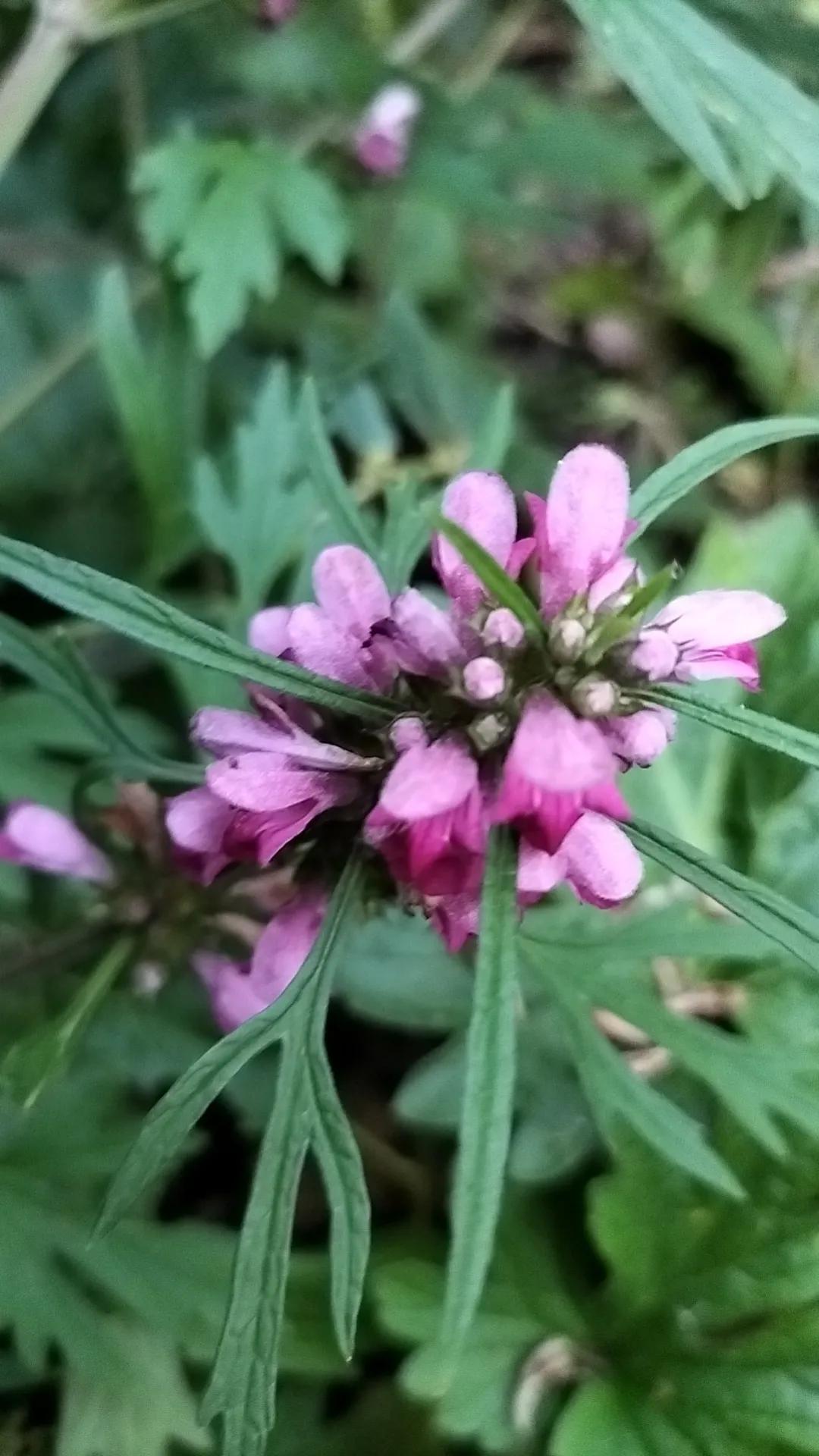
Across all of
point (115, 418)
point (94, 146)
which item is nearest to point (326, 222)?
point (115, 418)

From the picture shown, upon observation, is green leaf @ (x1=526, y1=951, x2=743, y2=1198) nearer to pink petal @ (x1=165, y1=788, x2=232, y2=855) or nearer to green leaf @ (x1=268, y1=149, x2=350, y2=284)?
pink petal @ (x1=165, y1=788, x2=232, y2=855)

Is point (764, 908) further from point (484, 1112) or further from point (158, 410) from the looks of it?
point (158, 410)

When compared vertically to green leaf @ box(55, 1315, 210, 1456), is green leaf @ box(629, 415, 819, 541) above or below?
above

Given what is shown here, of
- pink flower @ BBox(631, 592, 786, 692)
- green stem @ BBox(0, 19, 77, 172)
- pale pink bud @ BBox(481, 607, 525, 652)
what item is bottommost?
pink flower @ BBox(631, 592, 786, 692)

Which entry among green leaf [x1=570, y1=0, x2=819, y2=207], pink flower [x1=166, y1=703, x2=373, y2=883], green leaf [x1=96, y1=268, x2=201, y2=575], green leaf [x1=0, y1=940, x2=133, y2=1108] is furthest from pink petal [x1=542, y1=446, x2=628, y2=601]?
green leaf [x1=96, y1=268, x2=201, y2=575]

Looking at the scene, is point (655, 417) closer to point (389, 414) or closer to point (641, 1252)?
point (389, 414)

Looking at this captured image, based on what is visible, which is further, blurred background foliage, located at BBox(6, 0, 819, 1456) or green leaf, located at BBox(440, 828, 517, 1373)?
blurred background foliage, located at BBox(6, 0, 819, 1456)
